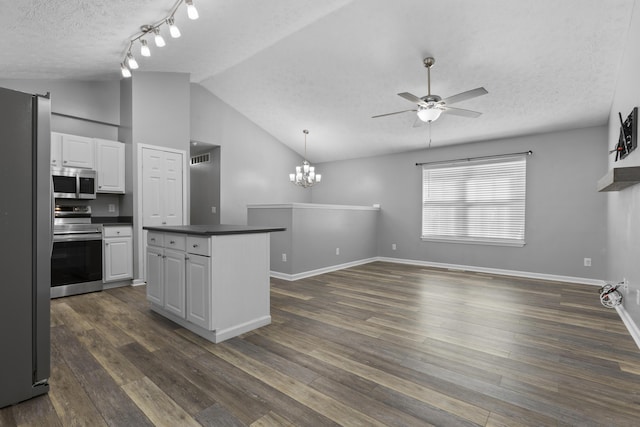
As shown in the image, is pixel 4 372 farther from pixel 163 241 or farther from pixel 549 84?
pixel 549 84

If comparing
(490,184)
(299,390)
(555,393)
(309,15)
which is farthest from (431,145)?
(299,390)

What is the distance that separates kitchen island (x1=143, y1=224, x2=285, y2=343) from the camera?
2520 millimetres

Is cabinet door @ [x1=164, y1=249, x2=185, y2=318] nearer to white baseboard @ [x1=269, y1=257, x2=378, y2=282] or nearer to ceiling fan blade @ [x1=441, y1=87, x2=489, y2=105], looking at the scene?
white baseboard @ [x1=269, y1=257, x2=378, y2=282]

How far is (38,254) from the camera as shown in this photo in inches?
69.4

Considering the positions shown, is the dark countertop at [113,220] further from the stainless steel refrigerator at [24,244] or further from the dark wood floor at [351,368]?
the stainless steel refrigerator at [24,244]

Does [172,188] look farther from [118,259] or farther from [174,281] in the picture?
[174,281]

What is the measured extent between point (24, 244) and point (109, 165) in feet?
10.4

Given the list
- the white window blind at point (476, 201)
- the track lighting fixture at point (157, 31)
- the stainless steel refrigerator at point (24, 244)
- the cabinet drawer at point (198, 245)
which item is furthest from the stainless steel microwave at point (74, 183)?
the white window blind at point (476, 201)

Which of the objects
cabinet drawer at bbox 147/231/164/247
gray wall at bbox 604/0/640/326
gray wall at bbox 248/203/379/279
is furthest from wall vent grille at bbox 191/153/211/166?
gray wall at bbox 604/0/640/326

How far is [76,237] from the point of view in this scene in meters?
3.92

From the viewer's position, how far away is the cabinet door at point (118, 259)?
4.22m

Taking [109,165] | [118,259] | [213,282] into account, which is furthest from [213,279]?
[109,165]

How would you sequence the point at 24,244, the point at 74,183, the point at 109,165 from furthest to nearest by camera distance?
the point at 109,165 < the point at 74,183 < the point at 24,244

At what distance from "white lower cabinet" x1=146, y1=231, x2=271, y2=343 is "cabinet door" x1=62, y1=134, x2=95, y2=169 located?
2.14m
